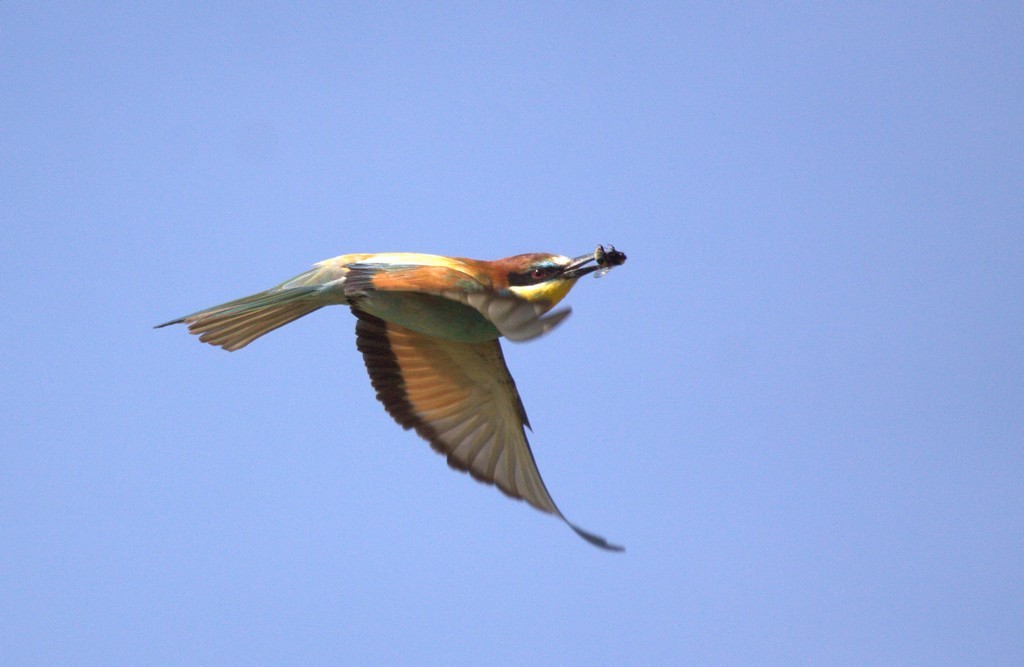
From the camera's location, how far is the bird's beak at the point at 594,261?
4.55 m

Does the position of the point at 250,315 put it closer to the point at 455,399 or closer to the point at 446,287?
the point at 446,287

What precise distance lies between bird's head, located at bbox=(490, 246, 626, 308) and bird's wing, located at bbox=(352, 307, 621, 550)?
1.79 feet

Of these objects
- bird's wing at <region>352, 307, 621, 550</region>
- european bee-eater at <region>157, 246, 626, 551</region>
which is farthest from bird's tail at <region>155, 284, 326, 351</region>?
bird's wing at <region>352, 307, 621, 550</region>

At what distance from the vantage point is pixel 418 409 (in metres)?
5.18

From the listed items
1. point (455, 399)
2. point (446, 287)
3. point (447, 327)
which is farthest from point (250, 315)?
point (455, 399)

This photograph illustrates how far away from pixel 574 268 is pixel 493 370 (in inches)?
26.5

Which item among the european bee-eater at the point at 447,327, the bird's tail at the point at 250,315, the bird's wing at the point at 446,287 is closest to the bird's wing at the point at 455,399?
the european bee-eater at the point at 447,327

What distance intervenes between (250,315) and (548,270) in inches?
41.2

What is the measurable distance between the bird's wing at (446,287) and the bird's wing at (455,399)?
0.63 meters

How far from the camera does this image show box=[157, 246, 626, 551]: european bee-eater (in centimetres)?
425

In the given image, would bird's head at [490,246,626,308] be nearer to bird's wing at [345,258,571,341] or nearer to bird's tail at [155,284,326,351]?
bird's wing at [345,258,571,341]

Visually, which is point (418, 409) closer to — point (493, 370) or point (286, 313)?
point (493, 370)

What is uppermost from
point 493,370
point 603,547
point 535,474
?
point 493,370

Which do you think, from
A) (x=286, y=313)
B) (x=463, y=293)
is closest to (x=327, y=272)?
(x=286, y=313)
